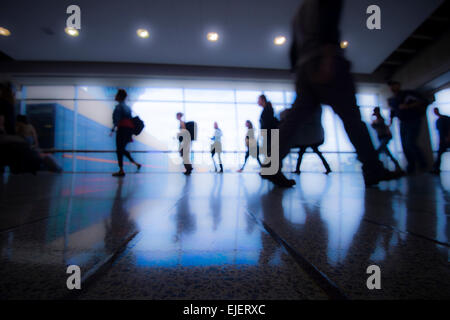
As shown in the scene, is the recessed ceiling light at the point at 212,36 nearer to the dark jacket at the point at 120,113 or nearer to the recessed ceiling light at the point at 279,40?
the recessed ceiling light at the point at 279,40

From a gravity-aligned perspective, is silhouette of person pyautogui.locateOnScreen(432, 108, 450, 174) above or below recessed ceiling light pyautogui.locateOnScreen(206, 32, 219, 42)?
below

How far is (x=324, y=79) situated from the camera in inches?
61.7

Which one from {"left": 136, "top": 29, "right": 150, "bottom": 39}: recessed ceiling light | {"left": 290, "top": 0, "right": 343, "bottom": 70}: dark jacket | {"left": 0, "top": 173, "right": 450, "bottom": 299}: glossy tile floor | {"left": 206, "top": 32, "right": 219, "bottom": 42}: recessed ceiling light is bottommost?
{"left": 0, "top": 173, "right": 450, "bottom": 299}: glossy tile floor

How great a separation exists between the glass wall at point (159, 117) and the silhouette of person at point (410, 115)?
399 centimetres

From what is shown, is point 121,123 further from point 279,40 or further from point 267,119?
point 279,40

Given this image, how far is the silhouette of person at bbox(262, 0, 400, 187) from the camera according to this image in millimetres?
1507

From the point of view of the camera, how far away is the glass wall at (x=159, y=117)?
8484mm

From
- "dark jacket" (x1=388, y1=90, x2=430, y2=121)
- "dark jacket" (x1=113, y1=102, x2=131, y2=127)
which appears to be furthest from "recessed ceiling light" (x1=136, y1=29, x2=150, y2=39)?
"dark jacket" (x1=388, y1=90, x2=430, y2=121)

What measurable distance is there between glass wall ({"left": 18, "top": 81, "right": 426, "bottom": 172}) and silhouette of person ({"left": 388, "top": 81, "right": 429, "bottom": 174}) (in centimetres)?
399

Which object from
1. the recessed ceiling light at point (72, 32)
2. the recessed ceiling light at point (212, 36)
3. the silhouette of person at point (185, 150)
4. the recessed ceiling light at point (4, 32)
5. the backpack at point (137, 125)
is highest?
the recessed ceiling light at point (212, 36)

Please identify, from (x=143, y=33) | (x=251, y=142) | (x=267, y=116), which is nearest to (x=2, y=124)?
(x=143, y=33)

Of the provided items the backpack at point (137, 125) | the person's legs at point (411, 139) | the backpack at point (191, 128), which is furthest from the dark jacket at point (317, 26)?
the backpack at point (191, 128)

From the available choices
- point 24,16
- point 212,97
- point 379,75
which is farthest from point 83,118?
point 379,75

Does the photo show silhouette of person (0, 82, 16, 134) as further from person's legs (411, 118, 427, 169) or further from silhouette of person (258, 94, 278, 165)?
person's legs (411, 118, 427, 169)
